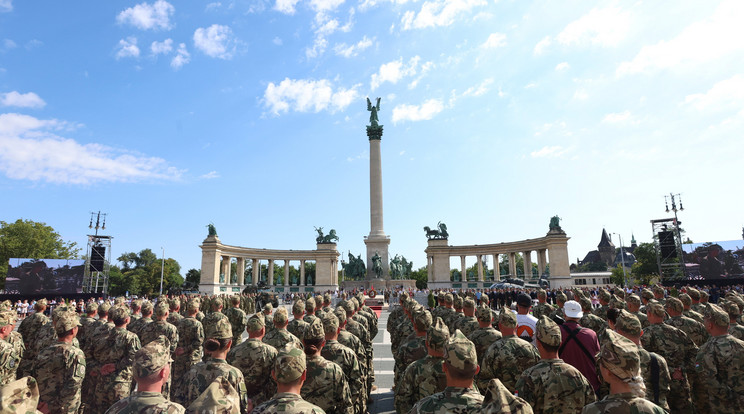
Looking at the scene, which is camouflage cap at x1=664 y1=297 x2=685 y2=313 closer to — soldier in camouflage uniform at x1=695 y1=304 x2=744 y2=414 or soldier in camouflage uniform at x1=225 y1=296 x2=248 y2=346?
soldier in camouflage uniform at x1=695 y1=304 x2=744 y2=414

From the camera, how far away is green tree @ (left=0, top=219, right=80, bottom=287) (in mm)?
64562

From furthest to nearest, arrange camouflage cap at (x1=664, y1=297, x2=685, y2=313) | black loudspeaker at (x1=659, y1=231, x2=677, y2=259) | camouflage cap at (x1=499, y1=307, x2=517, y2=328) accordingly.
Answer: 1. black loudspeaker at (x1=659, y1=231, x2=677, y2=259)
2. camouflage cap at (x1=664, y1=297, x2=685, y2=313)
3. camouflage cap at (x1=499, y1=307, x2=517, y2=328)

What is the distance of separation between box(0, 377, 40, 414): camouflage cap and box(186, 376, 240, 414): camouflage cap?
100 cm

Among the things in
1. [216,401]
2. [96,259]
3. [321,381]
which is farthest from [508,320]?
[96,259]

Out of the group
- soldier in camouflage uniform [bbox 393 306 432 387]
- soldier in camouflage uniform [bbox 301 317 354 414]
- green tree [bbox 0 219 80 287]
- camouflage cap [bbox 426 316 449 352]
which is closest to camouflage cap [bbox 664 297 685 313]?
soldier in camouflage uniform [bbox 393 306 432 387]

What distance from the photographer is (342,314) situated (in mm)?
8445

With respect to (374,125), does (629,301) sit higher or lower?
lower

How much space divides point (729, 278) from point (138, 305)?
59949mm

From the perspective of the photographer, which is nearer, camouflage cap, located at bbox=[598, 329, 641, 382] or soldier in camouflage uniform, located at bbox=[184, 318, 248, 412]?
camouflage cap, located at bbox=[598, 329, 641, 382]

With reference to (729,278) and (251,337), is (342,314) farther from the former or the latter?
(729,278)

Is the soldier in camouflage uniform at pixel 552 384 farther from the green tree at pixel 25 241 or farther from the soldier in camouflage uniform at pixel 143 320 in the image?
the green tree at pixel 25 241

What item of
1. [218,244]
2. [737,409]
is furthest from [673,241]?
[218,244]

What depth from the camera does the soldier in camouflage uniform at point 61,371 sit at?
6.07 metres

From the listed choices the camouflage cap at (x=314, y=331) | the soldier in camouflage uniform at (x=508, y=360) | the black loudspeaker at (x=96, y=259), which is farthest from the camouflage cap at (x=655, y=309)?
the black loudspeaker at (x=96, y=259)
